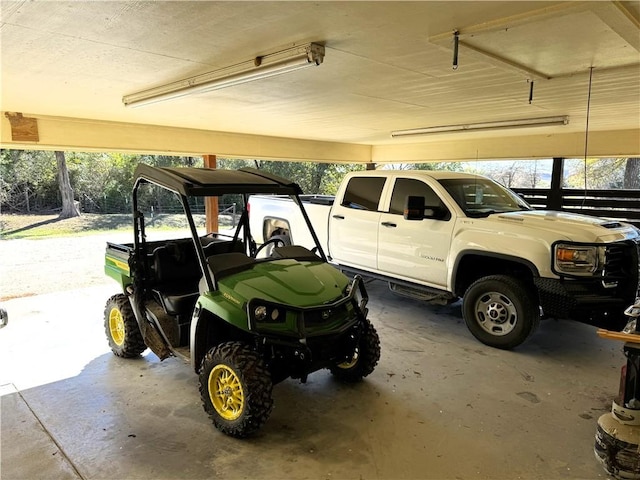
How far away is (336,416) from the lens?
3.33 m

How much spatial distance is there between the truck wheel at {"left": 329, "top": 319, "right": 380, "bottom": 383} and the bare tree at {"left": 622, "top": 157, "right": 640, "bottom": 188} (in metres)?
11.1

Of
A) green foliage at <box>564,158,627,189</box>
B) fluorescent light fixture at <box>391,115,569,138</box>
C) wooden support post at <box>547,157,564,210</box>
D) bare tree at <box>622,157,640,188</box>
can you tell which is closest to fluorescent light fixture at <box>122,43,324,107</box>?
fluorescent light fixture at <box>391,115,569,138</box>

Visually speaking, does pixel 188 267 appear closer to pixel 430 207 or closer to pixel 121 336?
pixel 121 336

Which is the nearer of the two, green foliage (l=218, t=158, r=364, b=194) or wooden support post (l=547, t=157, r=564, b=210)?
wooden support post (l=547, t=157, r=564, b=210)

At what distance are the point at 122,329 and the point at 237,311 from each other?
2.03m

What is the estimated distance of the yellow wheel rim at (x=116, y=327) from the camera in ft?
14.2

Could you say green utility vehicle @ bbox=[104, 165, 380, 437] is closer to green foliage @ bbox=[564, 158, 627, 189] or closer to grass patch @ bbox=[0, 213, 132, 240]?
green foliage @ bbox=[564, 158, 627, 189]

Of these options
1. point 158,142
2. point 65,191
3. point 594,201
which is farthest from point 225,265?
point 65,191

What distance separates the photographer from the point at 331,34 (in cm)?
313

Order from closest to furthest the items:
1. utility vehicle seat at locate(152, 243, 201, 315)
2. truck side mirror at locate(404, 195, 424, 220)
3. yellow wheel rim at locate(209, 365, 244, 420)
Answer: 1. yellow wheel rim at locate(209, 365, 244, 420)
2. utility vehicle seat at locate(152, 243, 201, 315)
3. truck side mirror at locate(404, 195, 424, 220)

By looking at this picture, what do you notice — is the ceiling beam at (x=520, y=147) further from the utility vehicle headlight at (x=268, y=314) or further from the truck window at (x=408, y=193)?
the utility vehicle headlight at (x=268, y=314)

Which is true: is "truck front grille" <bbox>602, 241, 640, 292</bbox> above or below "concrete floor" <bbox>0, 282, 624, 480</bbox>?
above

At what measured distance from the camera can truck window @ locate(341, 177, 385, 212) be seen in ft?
19.6

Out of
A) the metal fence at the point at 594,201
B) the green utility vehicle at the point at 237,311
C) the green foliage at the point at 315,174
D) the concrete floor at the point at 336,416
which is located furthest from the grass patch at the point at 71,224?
the concrete floor at the point at 336,416
